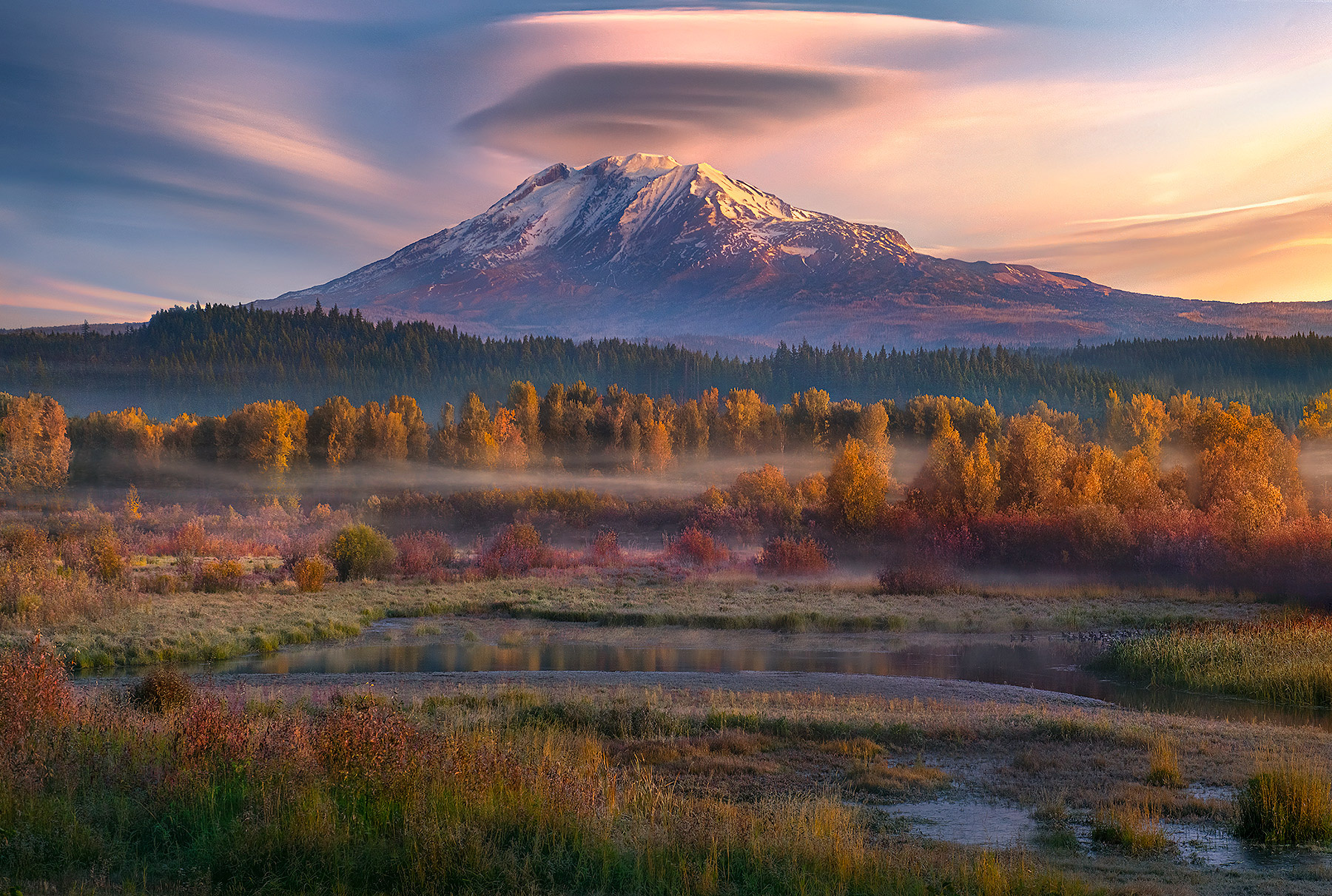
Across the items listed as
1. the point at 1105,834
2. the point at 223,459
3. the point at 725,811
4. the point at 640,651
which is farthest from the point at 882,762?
the point at 223,459

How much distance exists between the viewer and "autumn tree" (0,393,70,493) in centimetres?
7650

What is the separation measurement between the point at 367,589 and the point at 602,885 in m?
38.4

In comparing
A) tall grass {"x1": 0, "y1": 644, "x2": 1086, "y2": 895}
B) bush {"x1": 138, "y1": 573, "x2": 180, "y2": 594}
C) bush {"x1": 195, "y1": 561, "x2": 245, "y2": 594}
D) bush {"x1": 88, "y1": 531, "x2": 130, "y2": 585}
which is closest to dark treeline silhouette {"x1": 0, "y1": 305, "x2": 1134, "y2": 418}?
bush {"x1": 195, "y1": 561, "x2": 245, "y2": 594}

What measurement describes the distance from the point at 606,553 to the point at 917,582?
19639mm

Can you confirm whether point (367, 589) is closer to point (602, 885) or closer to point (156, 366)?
point (602, 885)

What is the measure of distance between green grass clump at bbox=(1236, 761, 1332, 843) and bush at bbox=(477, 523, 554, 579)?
41.9 meters

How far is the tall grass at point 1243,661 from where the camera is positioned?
2495 cm

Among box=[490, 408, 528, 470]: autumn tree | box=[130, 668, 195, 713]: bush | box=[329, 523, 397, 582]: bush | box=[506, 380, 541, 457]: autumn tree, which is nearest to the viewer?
box=[130, 668, 195, 713]: bush

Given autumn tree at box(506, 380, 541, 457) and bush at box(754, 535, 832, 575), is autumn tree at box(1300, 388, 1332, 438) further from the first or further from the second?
autumn tree at box(506, 380, 541, 457)

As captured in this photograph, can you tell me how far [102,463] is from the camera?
334ft

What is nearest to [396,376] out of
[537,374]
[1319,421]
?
[537,374]

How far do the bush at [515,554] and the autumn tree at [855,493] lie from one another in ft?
58.7

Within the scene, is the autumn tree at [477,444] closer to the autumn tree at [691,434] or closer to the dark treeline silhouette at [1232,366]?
the autumn tree at [691,434]

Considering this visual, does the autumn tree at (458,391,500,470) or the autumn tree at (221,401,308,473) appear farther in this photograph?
the autumn tree at (458,391,500,470)
